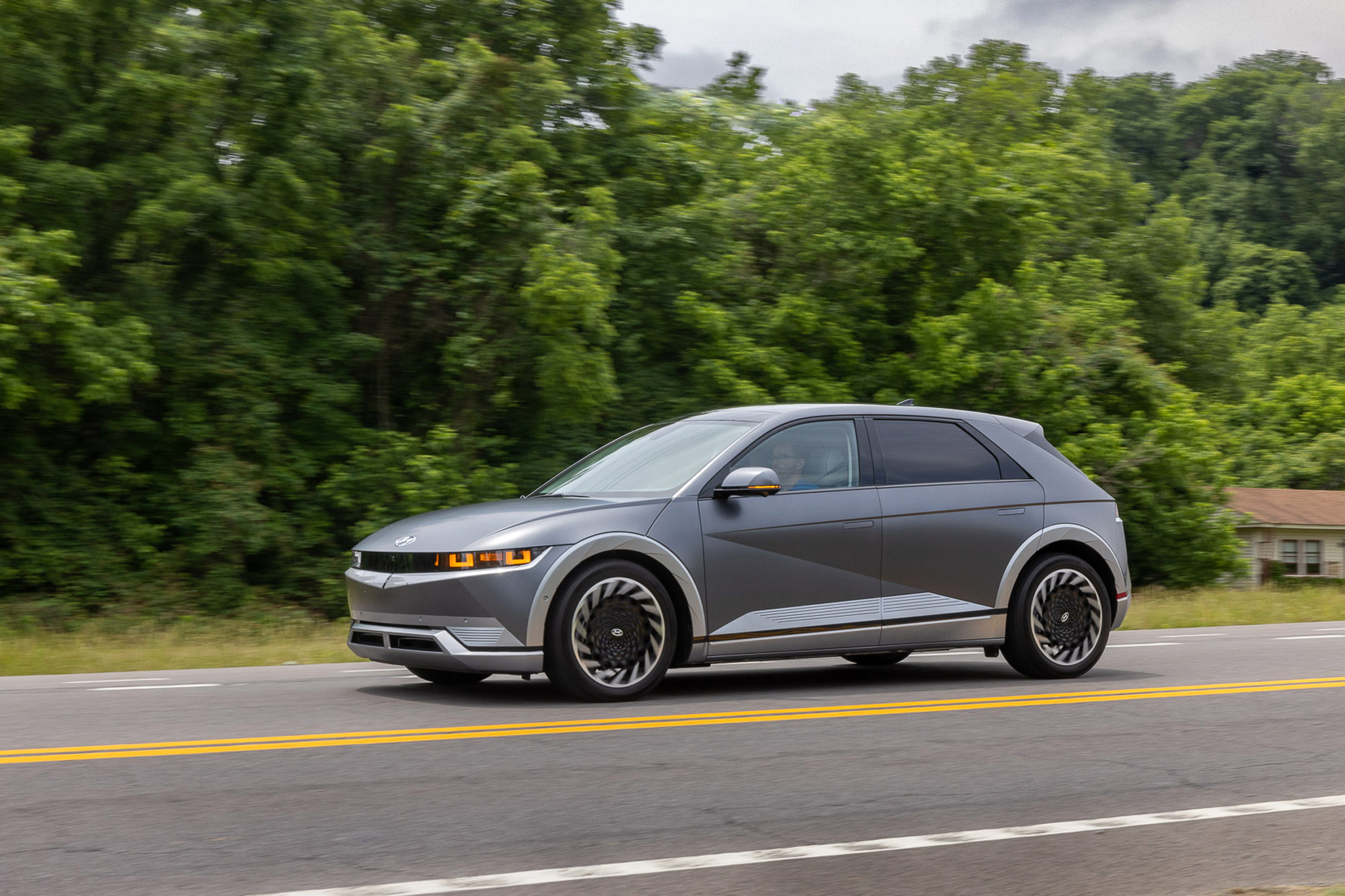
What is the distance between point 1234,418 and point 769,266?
3675cm

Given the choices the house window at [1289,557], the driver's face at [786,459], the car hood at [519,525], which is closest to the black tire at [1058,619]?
the driver's face at [786,459]

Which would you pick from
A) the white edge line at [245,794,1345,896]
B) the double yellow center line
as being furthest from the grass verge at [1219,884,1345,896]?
the double yellow center line

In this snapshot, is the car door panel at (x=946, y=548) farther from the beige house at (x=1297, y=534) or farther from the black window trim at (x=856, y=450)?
the beige house at (x=1297, y=534)

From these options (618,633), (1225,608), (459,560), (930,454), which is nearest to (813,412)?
(930,454)

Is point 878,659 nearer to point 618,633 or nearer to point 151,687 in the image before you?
point 618,633

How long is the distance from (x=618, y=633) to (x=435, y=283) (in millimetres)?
14365

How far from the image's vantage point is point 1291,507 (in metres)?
50.9

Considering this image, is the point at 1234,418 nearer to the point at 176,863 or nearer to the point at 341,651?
the point at 341,651

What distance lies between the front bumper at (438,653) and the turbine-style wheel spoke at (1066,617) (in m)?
3.54

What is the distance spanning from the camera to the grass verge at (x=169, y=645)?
11.9 meters

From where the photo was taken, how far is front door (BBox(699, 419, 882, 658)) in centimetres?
832

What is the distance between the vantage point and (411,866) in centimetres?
462

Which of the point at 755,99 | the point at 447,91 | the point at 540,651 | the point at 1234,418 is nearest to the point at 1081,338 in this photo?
the point at 755,99

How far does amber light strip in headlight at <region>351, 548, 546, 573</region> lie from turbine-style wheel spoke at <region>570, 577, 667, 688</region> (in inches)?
16.5
